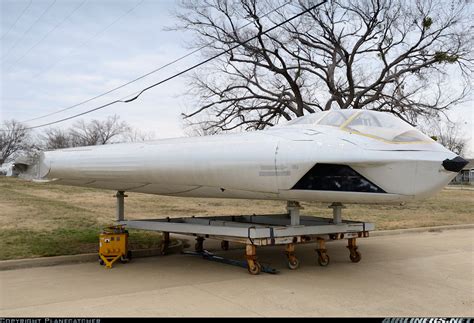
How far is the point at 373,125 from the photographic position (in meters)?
7.15

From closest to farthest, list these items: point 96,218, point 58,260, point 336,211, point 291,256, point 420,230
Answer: point 291,256 < point 58,260 < point 336,211 < point 420,230 < point 96,218

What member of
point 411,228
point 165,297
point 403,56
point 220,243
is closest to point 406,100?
point 403,56

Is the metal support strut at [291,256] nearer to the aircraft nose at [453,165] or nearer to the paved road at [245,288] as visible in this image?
the paved road at [245,288]

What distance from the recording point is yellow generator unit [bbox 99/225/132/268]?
811cm

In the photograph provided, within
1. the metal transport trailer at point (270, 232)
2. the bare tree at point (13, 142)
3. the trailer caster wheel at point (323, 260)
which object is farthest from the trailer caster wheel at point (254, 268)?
the bare tree at point (13, 142)

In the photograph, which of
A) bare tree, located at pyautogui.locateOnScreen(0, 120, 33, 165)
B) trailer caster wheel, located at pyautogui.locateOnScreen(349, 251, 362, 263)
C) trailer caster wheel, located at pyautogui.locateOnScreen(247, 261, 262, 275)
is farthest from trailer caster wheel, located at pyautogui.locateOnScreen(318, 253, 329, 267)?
bare tree, located at pyautogui.locateOnScreen(0, 120, 33, 165)

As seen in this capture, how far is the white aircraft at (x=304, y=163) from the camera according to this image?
6543 mm

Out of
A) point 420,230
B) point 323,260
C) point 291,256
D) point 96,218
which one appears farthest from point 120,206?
point 420,230

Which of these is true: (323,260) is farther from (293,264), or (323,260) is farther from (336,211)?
(336,211)

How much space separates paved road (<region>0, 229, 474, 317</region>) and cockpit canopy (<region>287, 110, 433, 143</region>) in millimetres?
2206

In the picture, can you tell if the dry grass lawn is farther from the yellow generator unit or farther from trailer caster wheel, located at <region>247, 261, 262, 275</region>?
trailer caster wheel, located at <region>247, 261, 262, 275</region>

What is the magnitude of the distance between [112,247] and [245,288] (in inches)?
110

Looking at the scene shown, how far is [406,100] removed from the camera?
22.7 m

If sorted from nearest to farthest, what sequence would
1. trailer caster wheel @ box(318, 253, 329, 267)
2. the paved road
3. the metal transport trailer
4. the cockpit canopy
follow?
1. the paved road
2. the cockpit canopy
3. the metal transport trailer
4. trailer caster wheel @ box(318, 253, 329, 267)
